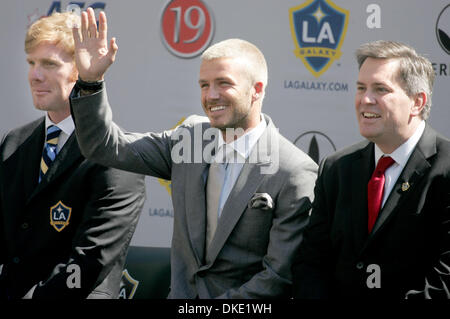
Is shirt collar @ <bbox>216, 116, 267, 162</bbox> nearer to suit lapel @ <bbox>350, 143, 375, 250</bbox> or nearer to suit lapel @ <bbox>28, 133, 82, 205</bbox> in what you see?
suit lapel @ <bbox>350, 143, 375, 250</bbox>

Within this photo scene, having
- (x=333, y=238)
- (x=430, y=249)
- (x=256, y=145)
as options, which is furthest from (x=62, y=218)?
(x=430, y=249)

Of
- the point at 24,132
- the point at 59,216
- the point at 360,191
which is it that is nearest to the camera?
the point at 360,191

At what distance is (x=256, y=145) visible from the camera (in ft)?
8.21

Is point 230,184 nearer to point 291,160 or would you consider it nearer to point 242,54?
point 291,160

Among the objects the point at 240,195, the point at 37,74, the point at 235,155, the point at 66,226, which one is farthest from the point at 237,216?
the point at 37,74

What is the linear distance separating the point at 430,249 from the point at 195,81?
73.0 inches

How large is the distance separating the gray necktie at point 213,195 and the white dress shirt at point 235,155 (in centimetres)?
2

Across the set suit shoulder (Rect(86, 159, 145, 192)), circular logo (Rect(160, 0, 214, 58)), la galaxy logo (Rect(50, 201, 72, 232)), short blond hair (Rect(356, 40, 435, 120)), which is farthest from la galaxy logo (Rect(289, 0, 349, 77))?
la galaxy logo (Rect(50, 201, 72, 232))

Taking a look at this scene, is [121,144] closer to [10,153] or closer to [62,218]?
[62,218]

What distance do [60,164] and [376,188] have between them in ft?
4.38

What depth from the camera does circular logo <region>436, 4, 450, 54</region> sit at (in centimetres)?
348

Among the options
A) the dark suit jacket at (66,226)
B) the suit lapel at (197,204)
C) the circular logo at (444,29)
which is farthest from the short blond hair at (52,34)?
the circular logo at (444,29)

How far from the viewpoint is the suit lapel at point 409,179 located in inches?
88.6

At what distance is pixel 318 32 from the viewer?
354 cm
